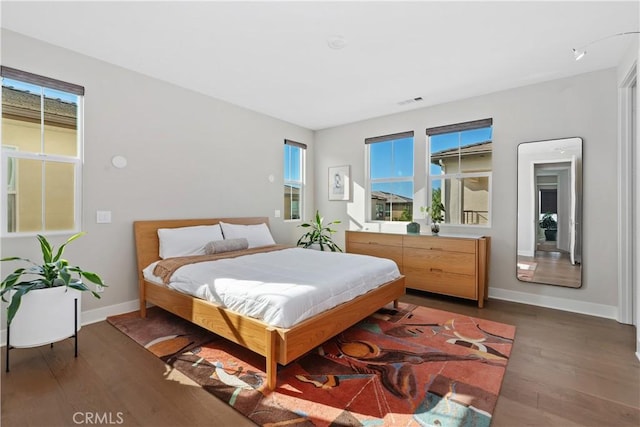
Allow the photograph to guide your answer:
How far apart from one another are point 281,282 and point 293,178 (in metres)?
3.29

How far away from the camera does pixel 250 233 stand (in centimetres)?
403

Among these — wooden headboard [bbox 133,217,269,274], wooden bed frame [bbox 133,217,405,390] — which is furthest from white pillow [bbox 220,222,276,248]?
wooden bed frame [bbox 133,217,405,390]

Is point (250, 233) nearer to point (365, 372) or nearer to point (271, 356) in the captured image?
point (271, 356)

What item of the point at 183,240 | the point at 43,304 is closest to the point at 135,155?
the point at 183,240

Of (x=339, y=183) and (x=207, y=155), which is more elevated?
(x=207, y=155)

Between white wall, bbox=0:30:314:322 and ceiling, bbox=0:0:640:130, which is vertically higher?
ceiling, bbox=0:0:640:130

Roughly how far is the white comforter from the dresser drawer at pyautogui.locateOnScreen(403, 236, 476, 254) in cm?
91

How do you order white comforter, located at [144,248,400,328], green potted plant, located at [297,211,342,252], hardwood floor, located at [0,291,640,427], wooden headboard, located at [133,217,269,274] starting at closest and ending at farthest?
hardwood floor, located at [0,291,640,427], white comforter, located at [144,248,400,328], wooden headboard, located at [133,217,269,274], green potted plant, located at [297,211,342,252]

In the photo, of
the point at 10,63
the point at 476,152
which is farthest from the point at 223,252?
the point at 476,152

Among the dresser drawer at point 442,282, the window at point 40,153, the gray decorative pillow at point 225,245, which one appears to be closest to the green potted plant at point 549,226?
the dresser drawer at point 442,282

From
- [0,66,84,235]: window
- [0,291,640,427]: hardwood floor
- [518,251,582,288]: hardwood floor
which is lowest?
[0,291,640,427]: hardwood floor

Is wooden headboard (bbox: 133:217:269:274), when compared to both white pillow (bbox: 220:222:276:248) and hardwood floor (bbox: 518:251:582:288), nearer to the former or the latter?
white pillow (bbox: 220:222:276:248)

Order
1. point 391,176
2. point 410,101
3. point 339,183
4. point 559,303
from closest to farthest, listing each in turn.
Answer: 1. point 559,303
2. point 410,101
3. point 391,176
4. point 339,183

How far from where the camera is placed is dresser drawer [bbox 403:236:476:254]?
3.54 meters
